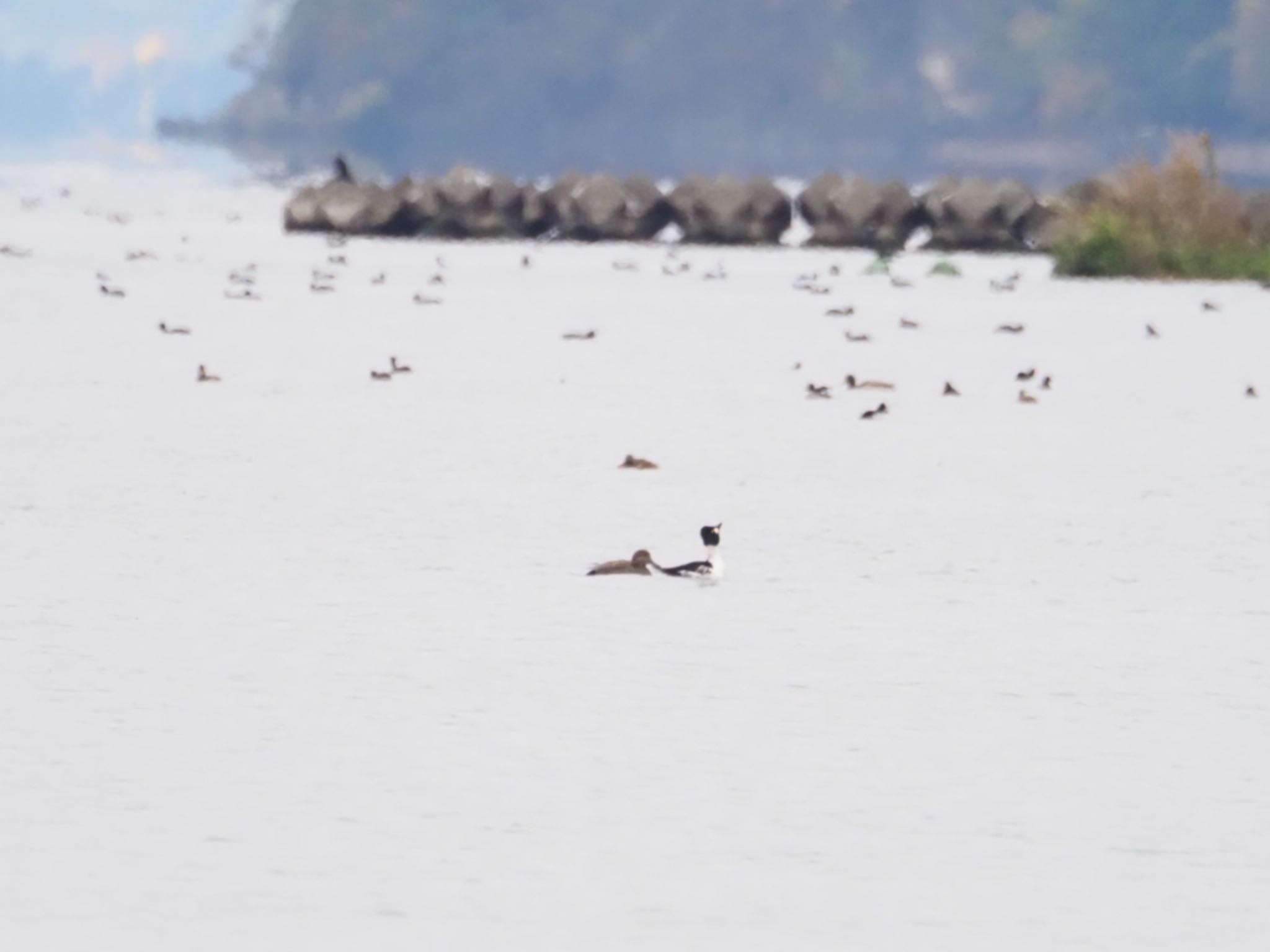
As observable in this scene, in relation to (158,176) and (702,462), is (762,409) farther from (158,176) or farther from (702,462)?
(158,176)

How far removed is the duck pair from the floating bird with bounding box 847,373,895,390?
697 cm

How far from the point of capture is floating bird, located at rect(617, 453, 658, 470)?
456 inches

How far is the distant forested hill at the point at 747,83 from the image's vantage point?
89.4 metres

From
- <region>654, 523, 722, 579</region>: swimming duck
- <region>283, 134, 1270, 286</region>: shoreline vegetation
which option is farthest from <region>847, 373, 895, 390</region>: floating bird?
<region>283, 134, 1270, 286</region>: shoreline vegetation

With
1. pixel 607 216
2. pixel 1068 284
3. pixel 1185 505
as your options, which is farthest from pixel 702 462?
pixel 607 216

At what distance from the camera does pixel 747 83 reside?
10012 centimetres

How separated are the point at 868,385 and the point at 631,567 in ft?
24.0

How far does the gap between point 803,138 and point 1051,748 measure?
9388cm

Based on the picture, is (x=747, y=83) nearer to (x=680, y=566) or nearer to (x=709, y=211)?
(x=709, y=211)

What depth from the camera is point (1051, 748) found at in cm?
612

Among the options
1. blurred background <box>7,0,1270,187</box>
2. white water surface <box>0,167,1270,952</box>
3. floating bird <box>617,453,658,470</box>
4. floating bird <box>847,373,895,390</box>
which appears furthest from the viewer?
blurred background <box>7,0,1270,187</box>

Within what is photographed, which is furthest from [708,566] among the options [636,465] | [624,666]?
[636,465]

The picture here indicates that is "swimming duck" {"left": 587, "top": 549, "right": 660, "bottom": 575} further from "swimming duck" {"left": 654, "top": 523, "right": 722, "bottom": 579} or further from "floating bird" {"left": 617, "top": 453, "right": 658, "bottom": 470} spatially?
"floating bird" {"left": 617, "top": 453, "right": 658, "bottom": 470}

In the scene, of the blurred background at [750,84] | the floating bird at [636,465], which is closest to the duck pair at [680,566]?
the floating bird at [636,465]
